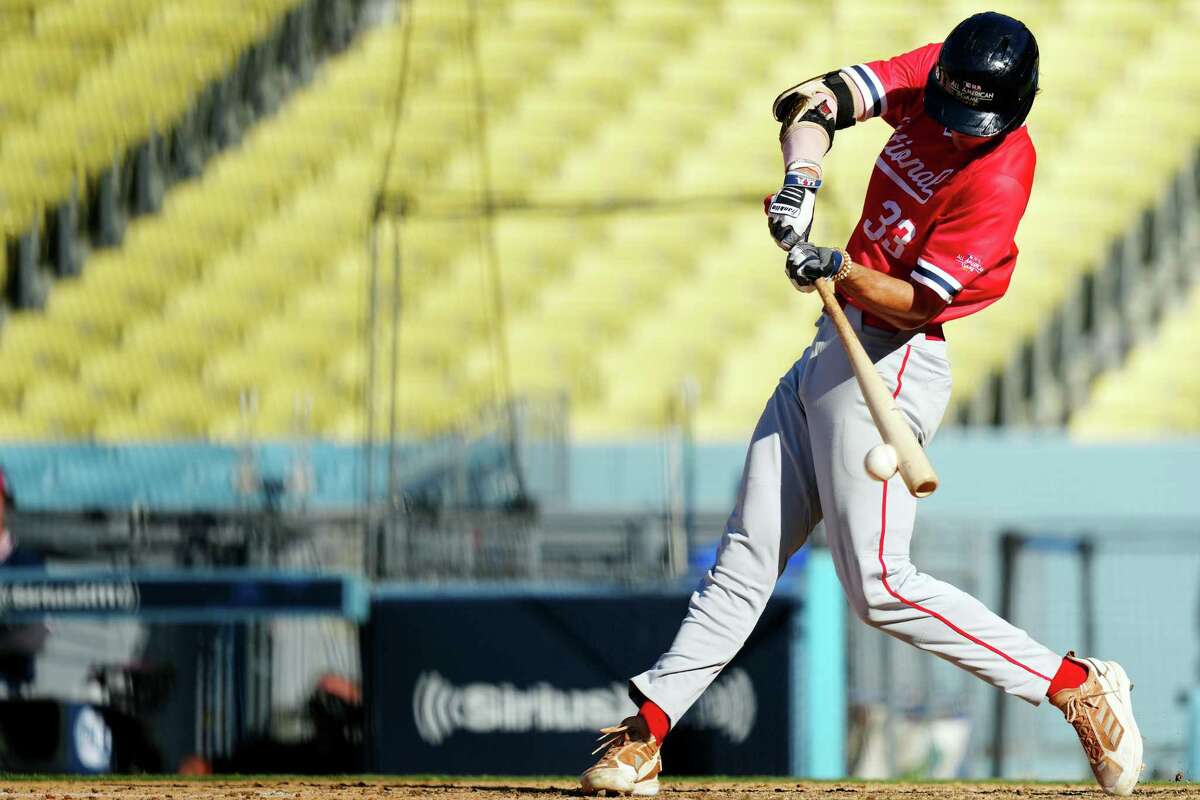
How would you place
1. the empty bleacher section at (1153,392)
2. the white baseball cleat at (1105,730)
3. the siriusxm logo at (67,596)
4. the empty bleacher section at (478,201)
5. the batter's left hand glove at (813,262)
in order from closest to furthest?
the batter's left hand glove at (813,262)
the white baseball cleat at (1105,730)
the siriusxm logo at (67,596)
the empty bleacher section at (1153,392)
the empty bleacher section at (478,201)

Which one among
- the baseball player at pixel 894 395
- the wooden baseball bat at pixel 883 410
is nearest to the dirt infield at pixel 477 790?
the baseball player at pixel 894 395

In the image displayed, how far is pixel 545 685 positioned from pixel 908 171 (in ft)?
10.2

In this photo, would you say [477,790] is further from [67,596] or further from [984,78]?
[67,596]

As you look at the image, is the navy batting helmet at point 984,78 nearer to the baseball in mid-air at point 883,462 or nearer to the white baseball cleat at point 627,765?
the baseball in mid-air at point 883,462

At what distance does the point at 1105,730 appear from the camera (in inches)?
143

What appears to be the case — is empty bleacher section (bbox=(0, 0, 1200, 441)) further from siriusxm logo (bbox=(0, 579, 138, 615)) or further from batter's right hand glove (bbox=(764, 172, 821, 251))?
batter's right hand glove (bbox=(764, 172, 821, 251))

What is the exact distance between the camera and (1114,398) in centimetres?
1111

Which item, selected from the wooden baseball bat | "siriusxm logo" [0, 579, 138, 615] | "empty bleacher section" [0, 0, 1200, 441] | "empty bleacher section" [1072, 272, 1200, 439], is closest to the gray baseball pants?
the wooden baseball bat

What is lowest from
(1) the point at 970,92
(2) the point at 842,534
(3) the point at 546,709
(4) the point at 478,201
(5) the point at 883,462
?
(3) the point at 546,709

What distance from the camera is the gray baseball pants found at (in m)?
3.58

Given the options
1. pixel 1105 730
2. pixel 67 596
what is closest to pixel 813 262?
pixel 1105 730

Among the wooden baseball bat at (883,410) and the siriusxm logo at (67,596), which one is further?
the siriusxm logo at (67,596)

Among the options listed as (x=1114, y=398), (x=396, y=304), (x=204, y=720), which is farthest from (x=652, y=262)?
(x=204, y=720)

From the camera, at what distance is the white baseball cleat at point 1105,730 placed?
3621mm
